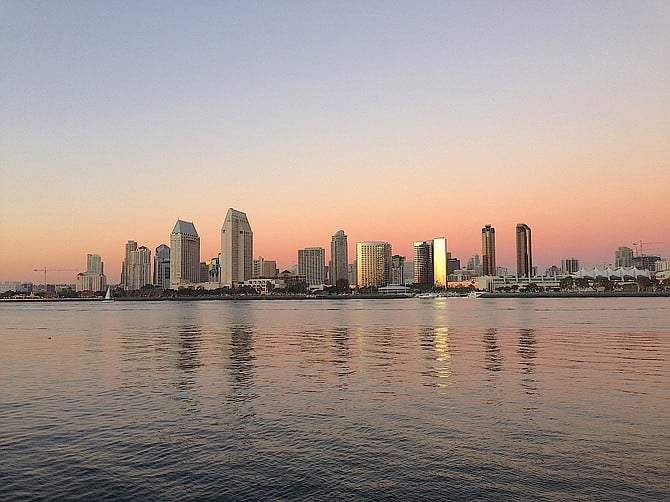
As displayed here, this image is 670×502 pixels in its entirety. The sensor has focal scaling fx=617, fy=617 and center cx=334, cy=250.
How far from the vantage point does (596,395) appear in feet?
95.0

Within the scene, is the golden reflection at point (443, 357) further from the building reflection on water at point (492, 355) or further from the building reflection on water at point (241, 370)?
the building reflection on water at point (241, 370)

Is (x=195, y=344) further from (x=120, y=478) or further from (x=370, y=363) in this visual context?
(x=120, y=478)

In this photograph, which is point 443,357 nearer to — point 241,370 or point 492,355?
point 492,355

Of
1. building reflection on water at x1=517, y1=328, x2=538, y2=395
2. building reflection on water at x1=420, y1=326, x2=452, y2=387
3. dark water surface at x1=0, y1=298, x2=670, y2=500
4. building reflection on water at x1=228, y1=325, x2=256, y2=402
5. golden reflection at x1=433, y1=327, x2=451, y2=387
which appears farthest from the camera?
golden reflection at x1=433, y1=327, x2=451, y2=387

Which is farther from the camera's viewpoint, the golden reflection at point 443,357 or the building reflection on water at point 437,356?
the golden reflection at point 443,357

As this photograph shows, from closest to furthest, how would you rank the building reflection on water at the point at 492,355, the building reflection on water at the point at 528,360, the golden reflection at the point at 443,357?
the building reflection on water at the point at 528,360 < the golden reflection at the point at 443,357 < the building reflection on water at the point at 492,355

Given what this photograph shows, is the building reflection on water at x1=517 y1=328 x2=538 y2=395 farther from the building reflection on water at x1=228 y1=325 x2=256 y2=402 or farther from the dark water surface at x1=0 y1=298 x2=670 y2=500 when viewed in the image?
the building reflection on water at x1=228 y1=325 x2=256 y2=402

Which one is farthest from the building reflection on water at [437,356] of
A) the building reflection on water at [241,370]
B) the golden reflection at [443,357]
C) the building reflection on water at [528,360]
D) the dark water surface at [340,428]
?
the building reflection on water at [241,370]

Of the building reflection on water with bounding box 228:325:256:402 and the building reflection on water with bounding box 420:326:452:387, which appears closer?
the building reflection on water with bounding box 228:325:256:402

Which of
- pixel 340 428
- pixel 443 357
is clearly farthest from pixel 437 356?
pixel 340 428

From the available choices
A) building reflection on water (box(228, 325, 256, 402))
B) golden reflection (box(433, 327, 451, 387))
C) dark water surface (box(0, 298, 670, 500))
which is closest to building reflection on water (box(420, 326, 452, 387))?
golden reflection (box(433, 327, 451, 387))

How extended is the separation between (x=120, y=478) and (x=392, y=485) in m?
7.61

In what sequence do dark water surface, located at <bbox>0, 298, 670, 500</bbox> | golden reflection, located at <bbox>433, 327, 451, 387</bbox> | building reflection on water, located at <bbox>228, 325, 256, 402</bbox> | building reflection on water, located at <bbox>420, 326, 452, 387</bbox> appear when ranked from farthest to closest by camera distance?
golden reflection, located at <bbox>433, 327, 451, 387</bbox> → building reflection on water, located at <bbox>420, 326, 452, 387</bbox> → building reflection on water, located at <bbox>228, 325, 256, 402</bbox> → dark water surface, located at <bbox>0, 298, 670, 500</bbox>

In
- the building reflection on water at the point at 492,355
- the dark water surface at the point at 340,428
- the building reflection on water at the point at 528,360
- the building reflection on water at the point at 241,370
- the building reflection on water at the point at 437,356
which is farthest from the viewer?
the building reflection on water at the point at 492,355
